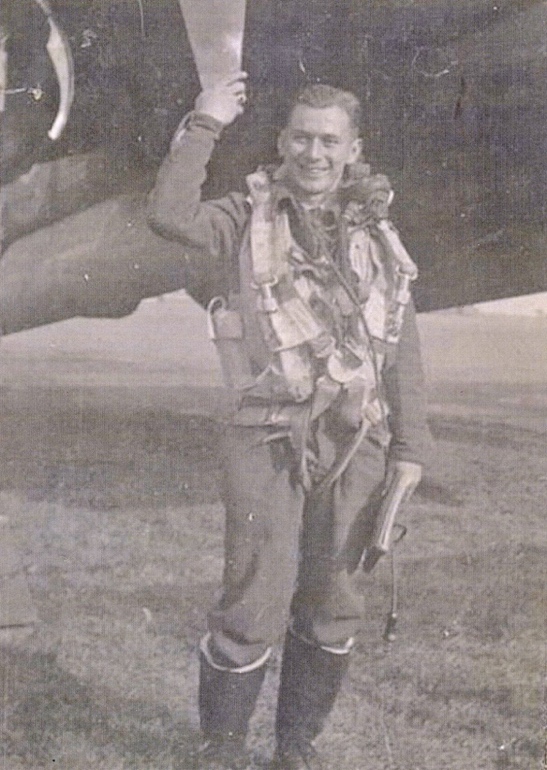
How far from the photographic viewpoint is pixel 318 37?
3471 mm

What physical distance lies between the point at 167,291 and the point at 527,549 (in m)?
1.04

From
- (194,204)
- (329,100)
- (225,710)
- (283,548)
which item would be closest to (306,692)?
(225,710)

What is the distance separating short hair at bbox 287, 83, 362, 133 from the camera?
3.43 m

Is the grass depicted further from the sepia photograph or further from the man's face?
the man's face

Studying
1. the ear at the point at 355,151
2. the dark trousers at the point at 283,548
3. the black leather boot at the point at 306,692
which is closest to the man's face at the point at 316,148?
the ear at the point at 355,151

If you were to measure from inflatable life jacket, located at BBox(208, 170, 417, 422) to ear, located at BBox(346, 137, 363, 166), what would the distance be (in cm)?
8

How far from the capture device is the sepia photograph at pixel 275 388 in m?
3.42

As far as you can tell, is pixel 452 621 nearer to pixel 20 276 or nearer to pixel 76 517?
pixel 76 517

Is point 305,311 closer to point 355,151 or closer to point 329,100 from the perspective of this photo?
point 355,151

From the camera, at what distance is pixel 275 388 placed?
3400 millimetres

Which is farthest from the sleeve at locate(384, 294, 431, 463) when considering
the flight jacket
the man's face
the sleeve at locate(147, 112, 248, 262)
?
the sleeve at locate(147, 112, 248, 262)

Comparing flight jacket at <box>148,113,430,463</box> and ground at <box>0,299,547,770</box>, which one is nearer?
flight jacket at <box>148,113,430,463</box>

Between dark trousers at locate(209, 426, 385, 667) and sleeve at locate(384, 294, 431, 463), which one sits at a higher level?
sleeve at locate(384, 294, 431, 463)

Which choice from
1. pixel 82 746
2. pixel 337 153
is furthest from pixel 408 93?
pixel 82 746
